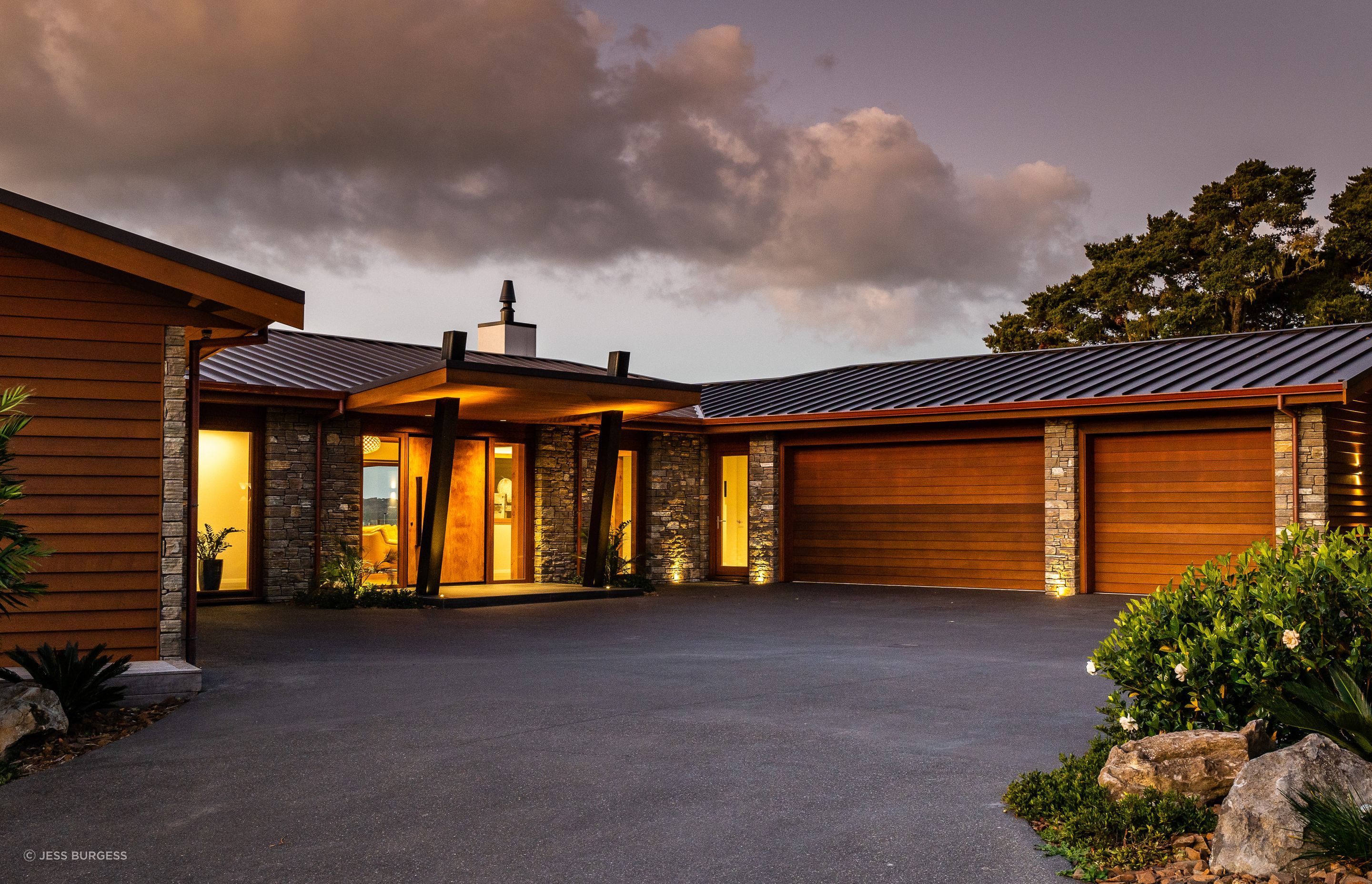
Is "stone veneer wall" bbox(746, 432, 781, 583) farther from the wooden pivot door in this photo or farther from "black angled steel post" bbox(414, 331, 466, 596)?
"black angled steel post" bbox(414, 331, 466, 596)

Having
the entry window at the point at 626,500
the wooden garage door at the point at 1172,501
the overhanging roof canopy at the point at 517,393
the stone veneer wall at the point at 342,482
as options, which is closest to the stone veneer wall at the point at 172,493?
the overhanging roof canopy at the point at 517,393

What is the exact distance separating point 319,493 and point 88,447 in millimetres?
6767

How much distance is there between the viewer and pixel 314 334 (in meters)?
18.9

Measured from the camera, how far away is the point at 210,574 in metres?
13.8

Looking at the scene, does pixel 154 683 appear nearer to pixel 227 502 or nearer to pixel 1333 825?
pixel 1333 825

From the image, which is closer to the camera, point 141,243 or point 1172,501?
point 141,243

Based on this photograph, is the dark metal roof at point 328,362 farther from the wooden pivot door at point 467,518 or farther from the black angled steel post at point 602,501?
the wooden pivot door at point 467,518

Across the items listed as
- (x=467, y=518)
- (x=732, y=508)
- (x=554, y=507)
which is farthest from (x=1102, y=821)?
(x=732, y=508)

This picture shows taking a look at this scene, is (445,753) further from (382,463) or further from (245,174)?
(245,174)

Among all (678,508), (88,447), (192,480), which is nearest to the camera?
(88,447)

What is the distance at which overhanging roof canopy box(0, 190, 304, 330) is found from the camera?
24.3 ft

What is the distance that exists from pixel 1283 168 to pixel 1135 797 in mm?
29230

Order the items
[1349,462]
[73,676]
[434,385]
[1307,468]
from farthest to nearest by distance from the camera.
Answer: [1349,462] < [1307,468] < [434,385] < [73,676]

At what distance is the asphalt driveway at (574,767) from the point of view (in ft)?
13.5
